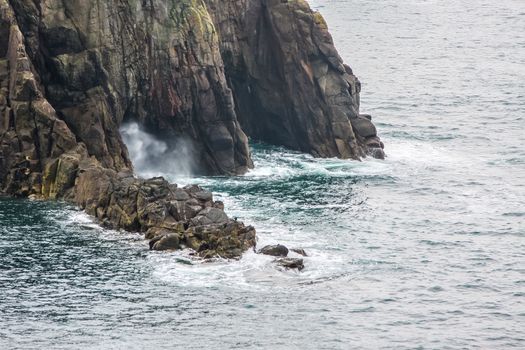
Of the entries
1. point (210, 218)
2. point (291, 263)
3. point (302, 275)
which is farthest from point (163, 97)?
point (302, 275)

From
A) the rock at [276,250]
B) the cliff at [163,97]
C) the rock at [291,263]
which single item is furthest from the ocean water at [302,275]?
the cliff at [163,97]

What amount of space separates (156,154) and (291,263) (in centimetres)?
4653

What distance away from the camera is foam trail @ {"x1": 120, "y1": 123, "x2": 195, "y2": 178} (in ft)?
547

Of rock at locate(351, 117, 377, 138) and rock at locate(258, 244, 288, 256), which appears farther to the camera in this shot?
rock at locate(351, 117, 377, 138)

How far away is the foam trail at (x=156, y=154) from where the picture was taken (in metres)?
167

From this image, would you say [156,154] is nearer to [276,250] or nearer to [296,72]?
[296,72]

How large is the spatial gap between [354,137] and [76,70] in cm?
4583

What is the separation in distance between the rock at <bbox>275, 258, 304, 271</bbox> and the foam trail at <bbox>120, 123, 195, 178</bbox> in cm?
4251

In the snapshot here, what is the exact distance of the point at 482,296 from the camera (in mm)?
124438

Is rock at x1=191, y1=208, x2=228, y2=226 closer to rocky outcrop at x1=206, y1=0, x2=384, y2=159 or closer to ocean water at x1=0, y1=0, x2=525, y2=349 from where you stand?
ocean water at x1=0, y1=0, x2=525, y2=349

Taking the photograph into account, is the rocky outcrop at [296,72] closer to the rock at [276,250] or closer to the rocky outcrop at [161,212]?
the rocky outcrop at [161,212]

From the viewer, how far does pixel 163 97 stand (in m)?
166

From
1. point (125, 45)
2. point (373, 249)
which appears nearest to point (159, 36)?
point (125, 45)

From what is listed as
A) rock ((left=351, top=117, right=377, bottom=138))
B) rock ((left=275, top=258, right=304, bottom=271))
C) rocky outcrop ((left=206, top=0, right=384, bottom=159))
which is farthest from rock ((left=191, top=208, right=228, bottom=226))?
rock ((left=351, top=117, right=377, bottom=138))
